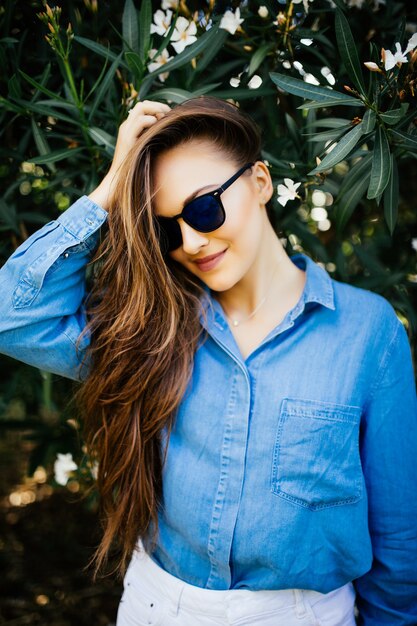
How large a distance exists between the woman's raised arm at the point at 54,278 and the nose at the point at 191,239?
201mm

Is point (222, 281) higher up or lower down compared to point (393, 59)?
lower down

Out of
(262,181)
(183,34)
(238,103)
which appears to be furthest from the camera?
(238,103)

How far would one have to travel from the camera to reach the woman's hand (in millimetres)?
1315

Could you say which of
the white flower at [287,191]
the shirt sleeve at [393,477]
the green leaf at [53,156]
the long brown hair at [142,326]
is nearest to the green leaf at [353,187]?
the white flower at [287,191]

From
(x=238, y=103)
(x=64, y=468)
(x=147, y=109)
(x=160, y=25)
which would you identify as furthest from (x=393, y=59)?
(x=64, y=468)

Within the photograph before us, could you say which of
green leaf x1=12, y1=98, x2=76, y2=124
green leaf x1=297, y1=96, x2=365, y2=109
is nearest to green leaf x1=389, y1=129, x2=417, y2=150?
green leaf x1=297, y1=96, x2=365, y2=109

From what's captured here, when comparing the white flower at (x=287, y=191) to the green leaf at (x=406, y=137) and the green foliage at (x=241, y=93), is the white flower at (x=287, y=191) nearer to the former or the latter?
the green foliage at (x=241, y=93)

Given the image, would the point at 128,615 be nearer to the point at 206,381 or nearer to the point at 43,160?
the point at 206,381

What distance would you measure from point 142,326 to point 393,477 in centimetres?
70

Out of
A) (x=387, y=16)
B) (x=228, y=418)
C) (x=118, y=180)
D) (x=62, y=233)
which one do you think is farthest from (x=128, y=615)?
(x=387, y=16)

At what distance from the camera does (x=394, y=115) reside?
1225 millimetres

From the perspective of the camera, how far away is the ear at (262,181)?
1.41m

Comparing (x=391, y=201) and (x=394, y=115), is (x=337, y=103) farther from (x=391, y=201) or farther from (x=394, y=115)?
(x=391, y=201)

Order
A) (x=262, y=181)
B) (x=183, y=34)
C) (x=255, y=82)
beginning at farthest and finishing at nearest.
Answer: (x=255, y=82)
(x=183, y=34)
(x=262, y=181)
